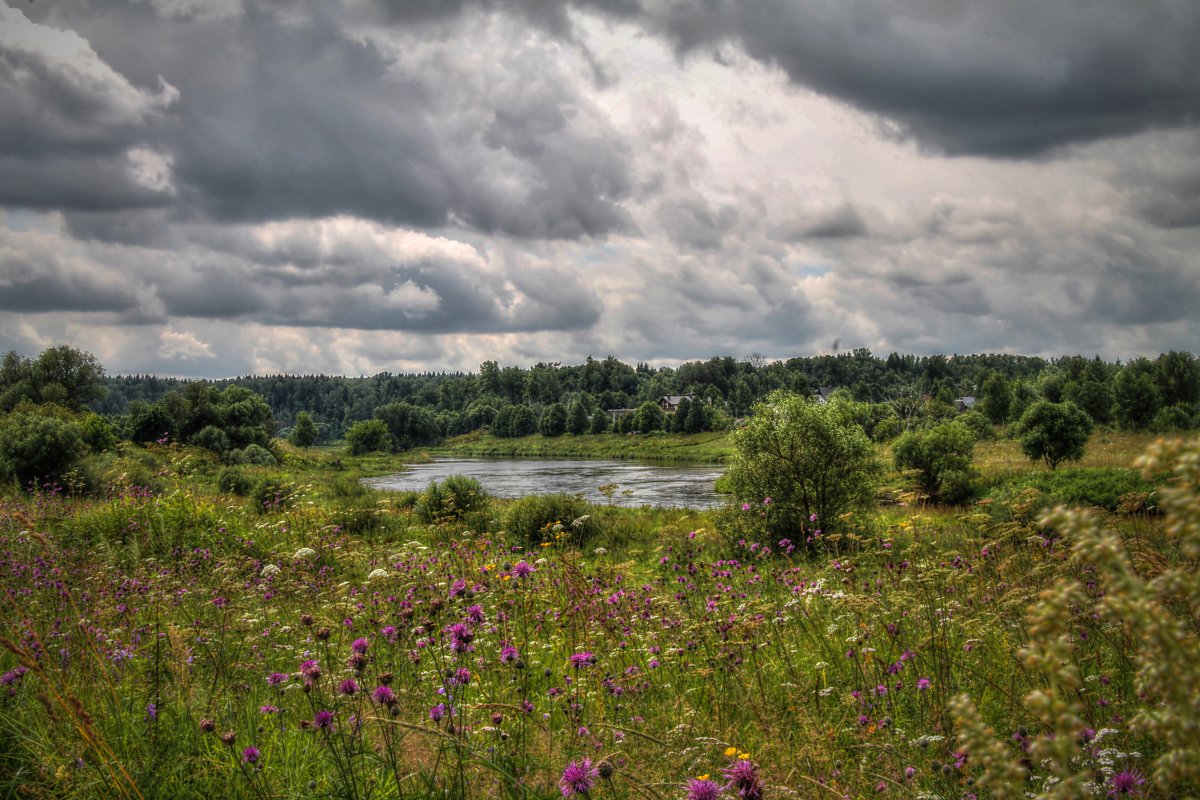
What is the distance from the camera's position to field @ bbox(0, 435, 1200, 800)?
1290 millimetres

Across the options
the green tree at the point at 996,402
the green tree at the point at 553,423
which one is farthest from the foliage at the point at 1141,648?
the green tree at the point at 553,423

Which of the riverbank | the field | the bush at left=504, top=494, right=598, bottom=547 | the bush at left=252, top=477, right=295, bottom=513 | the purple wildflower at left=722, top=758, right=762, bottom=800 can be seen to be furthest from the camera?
the riverbank

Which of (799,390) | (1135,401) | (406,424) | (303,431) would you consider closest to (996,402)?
(1135,401)

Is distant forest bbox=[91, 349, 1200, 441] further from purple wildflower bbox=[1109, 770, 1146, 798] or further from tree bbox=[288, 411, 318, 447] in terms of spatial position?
purple wildflower bbox=[1109, 770, 1146, 798]

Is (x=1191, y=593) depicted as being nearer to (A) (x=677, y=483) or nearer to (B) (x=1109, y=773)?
(B) (x=1109, y=773)

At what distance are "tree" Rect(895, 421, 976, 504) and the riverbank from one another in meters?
38.9

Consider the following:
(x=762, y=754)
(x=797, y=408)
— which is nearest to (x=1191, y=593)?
(x=762, y=754)

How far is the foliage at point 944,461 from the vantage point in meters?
30.0

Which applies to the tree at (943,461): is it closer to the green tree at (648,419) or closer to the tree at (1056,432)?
the tree at (1056,432)

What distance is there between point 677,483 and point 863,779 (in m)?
44.1

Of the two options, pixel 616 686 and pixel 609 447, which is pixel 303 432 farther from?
pixel 616 686

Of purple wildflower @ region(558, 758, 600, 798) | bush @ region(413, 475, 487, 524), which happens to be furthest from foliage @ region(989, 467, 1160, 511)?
purple wildflower @ region(558, 758, 600, 798)

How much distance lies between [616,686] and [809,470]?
13.9m

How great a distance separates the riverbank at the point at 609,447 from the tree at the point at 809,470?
5330cm
